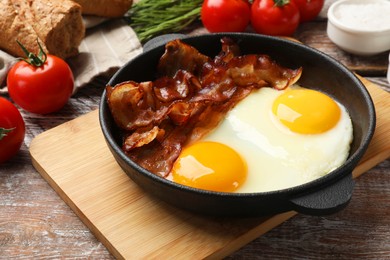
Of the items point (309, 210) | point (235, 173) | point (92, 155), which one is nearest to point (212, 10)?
point (92, 155)

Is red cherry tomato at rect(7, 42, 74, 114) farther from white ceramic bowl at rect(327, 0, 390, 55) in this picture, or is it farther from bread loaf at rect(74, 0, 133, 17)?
white ceramic bowl at rect(327, 0, 390, 55)

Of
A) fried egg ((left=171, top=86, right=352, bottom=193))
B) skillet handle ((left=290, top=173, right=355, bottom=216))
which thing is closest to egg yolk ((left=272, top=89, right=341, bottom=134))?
fried egg ((left=171, top=86, right=352, bottom=193))

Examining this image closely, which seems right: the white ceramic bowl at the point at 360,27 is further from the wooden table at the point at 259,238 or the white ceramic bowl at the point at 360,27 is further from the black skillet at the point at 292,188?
the wooden table at the point at 259,238

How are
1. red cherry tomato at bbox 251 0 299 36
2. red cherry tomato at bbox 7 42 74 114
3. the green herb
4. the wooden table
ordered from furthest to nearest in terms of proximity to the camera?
1. the green herb
2. red cherry tomato at bbox 251 0 299 36
3. red cherry tomato at bbox 7 42 74 114
4. the wooden table

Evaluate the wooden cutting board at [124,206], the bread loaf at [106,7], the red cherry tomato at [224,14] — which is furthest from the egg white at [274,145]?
the bread loaf at [106,7]

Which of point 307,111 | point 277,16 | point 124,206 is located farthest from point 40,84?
point 277,16

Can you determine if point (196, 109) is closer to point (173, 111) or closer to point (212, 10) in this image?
point (173, 111)
